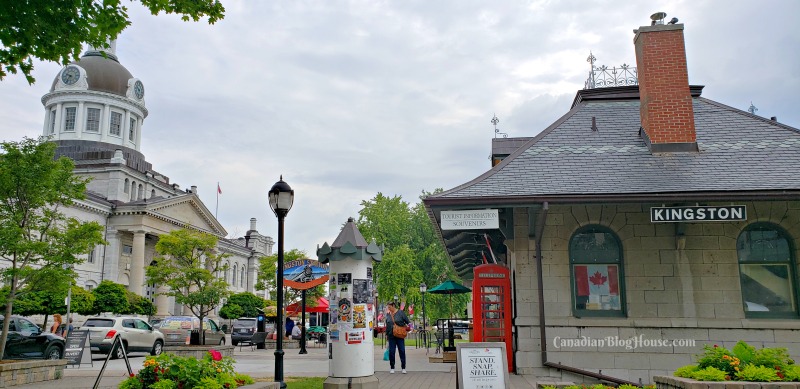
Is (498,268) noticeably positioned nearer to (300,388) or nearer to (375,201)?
(300,388)

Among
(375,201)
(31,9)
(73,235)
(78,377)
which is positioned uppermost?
(375,201)

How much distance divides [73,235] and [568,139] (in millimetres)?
12943

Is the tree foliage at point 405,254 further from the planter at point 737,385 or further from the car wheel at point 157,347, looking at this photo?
the planter at point 737,385

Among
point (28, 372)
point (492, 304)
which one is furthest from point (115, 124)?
point (492, 304)

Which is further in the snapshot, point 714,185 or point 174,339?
point 174,339

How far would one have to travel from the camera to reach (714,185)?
12438 millimetres

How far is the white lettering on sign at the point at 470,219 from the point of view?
41.7 feet

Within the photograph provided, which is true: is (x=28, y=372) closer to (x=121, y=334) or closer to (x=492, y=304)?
(x=121, y=334)

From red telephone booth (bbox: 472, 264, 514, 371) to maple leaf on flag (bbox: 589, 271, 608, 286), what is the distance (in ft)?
6.34

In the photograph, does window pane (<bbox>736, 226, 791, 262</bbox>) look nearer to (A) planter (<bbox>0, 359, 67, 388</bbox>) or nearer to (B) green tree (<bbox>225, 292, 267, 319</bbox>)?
(A) planter (<bbox>0, 359, 67, 388</bbox>)

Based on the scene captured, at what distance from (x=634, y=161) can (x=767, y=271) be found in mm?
3537

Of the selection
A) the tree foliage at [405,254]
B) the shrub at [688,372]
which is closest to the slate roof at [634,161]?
the shrub at [688,372]

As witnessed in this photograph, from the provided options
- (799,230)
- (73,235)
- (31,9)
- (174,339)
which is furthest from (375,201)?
(31,9)

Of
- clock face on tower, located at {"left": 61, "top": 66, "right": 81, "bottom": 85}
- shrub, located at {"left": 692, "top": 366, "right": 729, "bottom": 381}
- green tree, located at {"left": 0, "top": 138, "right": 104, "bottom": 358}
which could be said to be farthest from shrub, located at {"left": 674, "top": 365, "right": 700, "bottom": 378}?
clock face on tower, located at {"left": 61, "top": 66, "right": 81, "bottom": 85}
